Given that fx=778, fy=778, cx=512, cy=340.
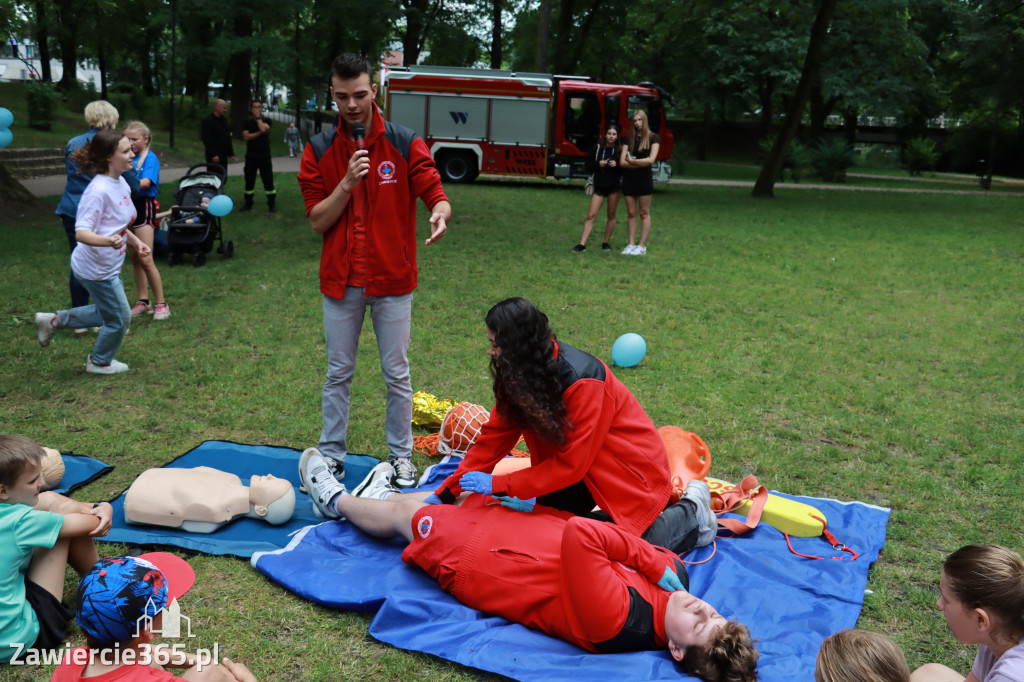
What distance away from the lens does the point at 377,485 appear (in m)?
3.97

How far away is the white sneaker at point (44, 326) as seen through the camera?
5.91 metres

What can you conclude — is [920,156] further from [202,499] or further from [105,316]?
[202,499]

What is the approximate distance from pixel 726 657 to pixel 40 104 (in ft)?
83.0

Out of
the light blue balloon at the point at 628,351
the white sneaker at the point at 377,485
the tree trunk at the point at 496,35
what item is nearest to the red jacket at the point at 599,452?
the white sneaker at the point at 377,485

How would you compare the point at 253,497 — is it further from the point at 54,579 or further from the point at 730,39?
the point at 730,39

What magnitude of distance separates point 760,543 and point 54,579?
9.97 ft

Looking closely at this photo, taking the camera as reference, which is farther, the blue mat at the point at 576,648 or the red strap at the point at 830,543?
the red strap at the point at 830,543

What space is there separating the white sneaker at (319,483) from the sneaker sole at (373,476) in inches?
3.2

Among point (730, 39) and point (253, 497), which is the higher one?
point (730, 39)

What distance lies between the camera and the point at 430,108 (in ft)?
66.7

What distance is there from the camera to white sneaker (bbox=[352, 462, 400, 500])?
3.90 m

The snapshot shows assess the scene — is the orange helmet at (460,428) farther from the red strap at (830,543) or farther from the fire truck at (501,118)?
the fire truck at (501,118)

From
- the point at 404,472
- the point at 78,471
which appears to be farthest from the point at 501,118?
the point at 78,471


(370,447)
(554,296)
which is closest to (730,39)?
(554,296)
